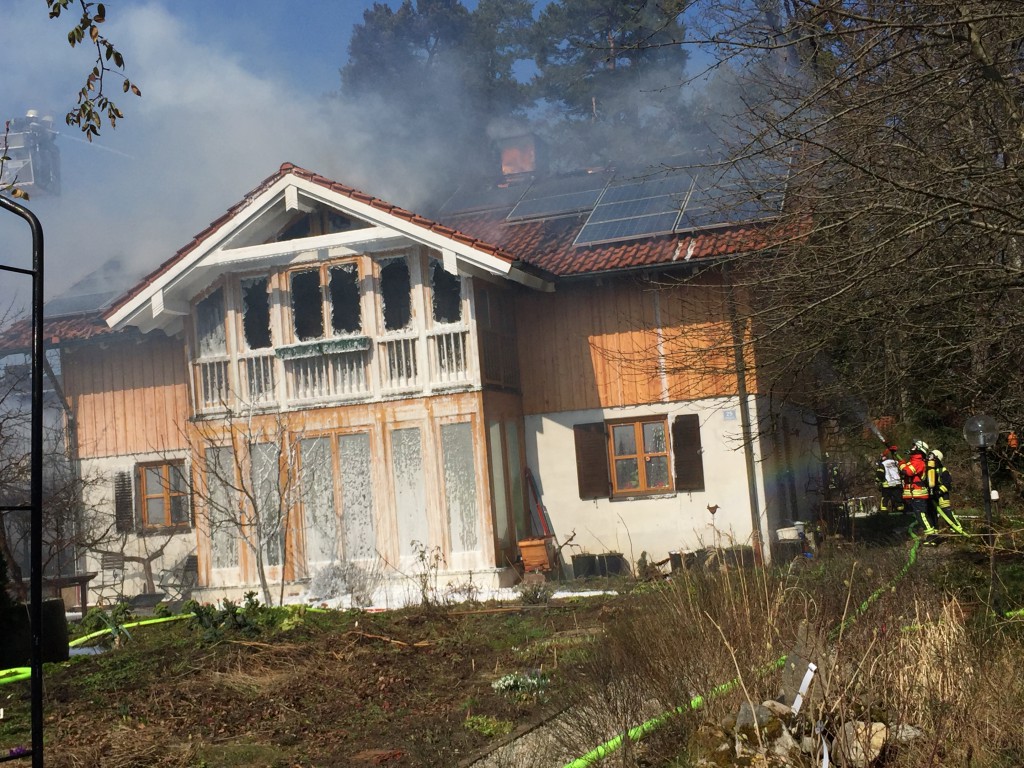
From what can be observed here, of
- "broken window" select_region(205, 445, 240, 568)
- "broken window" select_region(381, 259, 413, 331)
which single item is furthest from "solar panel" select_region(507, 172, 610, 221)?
"broken window" select_region(205, 445, 240, 568)

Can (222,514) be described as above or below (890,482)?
above

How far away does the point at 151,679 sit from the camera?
33.6 ft

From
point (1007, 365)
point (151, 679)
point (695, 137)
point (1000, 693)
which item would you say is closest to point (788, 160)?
point (1007, 365)

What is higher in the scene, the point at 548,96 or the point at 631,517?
the point at 548,96

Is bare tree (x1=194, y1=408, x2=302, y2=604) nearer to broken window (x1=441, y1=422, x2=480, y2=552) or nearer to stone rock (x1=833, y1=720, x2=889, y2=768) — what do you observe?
broken window (x1=441, y1=422, x2=480, y2=552)

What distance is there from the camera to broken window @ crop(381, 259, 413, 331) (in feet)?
61.9

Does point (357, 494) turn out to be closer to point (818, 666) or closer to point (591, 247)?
point (591, 247)

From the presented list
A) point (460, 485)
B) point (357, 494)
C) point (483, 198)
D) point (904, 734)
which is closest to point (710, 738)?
point (904, 734)

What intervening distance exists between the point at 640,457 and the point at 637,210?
4625 mm

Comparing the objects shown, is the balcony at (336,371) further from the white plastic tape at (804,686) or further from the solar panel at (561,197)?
the white plastic tape at (804,686)

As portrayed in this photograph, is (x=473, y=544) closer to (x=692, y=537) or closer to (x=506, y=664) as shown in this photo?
(x=692, y=537)

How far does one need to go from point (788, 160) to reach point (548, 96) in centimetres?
3041

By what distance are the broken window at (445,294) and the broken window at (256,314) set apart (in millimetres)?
3168

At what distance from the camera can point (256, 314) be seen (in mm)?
19734
